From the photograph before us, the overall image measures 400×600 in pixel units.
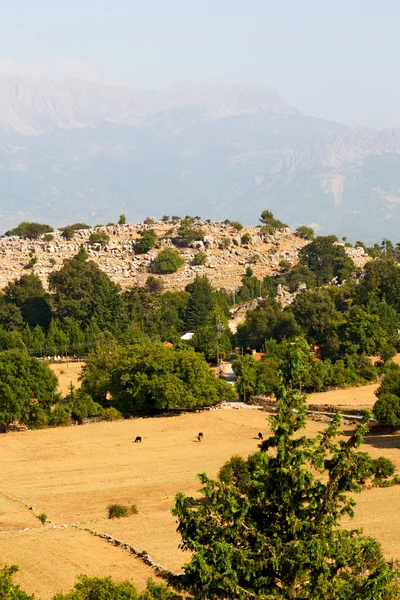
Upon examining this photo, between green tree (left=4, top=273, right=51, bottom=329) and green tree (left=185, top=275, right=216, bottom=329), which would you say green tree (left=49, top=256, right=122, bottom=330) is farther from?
green tree (left=185, top=275, right=216, bottom=329)

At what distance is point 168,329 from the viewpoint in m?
105

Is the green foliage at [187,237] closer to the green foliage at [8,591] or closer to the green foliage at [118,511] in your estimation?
the green foliage at [118,511]

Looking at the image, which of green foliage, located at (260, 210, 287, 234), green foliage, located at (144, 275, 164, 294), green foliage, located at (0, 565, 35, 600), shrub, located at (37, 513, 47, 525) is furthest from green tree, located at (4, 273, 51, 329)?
green foliage, located at (0, 565, 35, 600)

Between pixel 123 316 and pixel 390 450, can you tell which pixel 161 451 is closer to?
pixel 390 450

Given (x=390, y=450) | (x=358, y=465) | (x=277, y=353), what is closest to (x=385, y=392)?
(x=390, y=450)

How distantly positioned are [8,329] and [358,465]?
9079 centimetres

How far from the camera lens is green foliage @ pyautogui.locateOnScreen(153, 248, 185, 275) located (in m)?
132

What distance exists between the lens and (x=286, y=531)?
21.2 meters

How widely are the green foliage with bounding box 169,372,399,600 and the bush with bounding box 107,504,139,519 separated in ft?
68.7

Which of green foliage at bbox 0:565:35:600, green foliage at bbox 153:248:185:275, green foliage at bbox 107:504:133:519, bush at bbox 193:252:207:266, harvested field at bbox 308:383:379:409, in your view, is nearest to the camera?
green foliage at bbox 0:565:35:600

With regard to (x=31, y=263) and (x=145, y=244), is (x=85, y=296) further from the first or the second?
(x=145, y=244)

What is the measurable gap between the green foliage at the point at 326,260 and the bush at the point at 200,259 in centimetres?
1453

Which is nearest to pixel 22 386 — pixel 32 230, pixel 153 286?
pixel 153 286

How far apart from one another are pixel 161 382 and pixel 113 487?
64.8 ft
